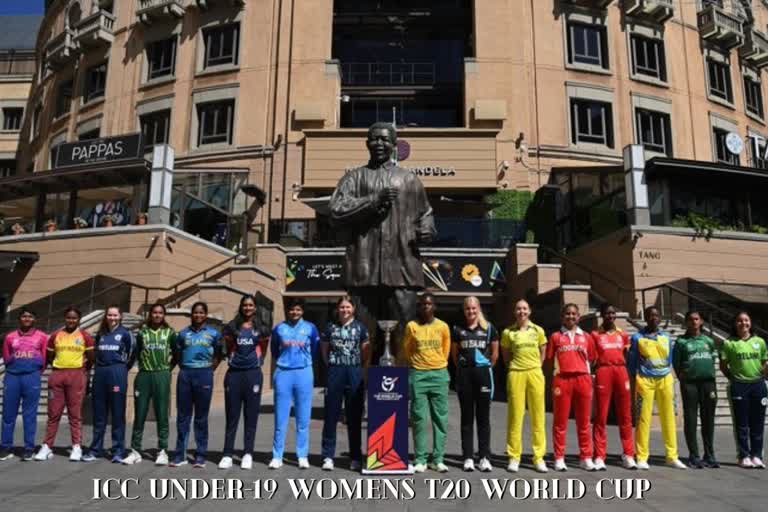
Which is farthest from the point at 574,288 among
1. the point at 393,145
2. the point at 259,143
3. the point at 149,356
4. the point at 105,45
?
the point at 105,45

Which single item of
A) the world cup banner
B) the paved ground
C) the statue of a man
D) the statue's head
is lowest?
the paved ground

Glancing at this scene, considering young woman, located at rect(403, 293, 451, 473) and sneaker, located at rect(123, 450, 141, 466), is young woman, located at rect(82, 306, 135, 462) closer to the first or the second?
sneaker, located at rect(123, 450, 141, 466)

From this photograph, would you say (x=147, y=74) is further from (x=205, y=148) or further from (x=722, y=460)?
(x=722, y=460)

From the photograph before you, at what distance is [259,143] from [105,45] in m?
10.9

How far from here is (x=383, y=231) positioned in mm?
7266

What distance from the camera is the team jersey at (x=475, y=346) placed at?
645cm

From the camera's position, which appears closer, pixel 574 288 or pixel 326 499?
pixel 326 499

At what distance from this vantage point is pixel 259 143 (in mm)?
23891

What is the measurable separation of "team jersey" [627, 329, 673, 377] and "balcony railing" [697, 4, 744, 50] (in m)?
24.6

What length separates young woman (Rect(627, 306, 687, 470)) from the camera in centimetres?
680

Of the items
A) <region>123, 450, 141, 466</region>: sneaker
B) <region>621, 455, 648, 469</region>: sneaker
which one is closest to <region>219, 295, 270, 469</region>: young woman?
<region>123, 450, 141, 466</region>: sneaker

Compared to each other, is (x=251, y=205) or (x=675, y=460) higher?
(x=251, y=205)

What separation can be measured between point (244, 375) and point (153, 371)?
Result: 1.16 metres

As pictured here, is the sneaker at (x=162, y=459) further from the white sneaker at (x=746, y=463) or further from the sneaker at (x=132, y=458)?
the white sneaker at (x=746, y=463)
